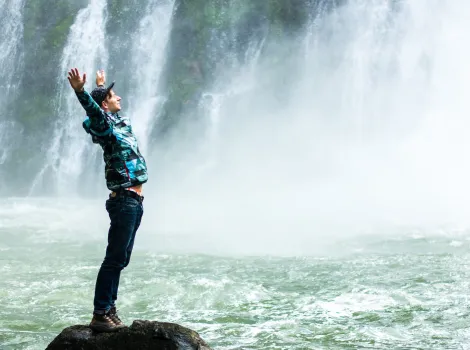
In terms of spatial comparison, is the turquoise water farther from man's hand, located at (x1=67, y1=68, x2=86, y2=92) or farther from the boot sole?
man's hand, located at (x1=67, y1=68, x2=86, y2=92)

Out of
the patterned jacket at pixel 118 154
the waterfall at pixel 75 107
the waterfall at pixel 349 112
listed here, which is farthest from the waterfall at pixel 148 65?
the patterned jacket at pixel 118 154

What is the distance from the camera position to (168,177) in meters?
28.2

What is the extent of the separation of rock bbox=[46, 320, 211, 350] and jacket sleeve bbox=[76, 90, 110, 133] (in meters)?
1.59

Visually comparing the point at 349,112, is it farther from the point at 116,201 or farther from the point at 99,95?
the point at 116,201

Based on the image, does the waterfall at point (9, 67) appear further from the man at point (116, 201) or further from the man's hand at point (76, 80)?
the man's hand at point (76, 80)

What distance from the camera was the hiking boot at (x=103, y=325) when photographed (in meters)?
5.51

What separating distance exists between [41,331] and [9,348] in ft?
2.65

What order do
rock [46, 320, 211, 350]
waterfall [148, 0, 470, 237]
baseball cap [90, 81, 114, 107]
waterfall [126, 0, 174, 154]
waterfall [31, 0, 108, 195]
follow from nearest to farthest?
rock [46, 320, 211, 350], baseball cap [90, 81, 114, 107], waterfall [148, 0, 470, 237], waterfall [31, 0, 108, 195], waterfall [126, 0, 174, 154]

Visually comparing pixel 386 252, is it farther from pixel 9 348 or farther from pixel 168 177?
pixel 168 177

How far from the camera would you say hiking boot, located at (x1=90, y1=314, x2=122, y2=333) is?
18.1ft

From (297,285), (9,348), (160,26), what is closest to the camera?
(9,348)

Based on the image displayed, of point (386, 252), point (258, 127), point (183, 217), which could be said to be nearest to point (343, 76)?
point (258, 127)

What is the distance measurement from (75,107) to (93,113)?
25.1 m

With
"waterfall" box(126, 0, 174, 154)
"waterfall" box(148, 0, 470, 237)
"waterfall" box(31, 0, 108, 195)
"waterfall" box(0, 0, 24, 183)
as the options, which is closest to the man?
"waterfall" box(148, 0, 470, 237)
